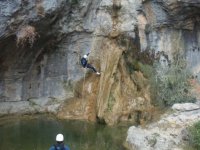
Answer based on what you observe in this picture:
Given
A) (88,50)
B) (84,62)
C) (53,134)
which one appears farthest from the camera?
(88,50)

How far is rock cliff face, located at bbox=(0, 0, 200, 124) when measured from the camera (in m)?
16.5

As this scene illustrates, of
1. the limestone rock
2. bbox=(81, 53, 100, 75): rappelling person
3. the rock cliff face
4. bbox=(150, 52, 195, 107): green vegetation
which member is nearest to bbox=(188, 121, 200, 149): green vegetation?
the limestone rock

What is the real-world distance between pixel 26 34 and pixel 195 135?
6942 mm

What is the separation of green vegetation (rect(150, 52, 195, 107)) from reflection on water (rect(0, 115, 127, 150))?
1.78m

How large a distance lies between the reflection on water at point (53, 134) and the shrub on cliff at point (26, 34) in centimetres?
309

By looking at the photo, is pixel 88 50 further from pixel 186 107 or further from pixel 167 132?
pixel 167 132

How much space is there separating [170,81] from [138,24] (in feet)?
8.10

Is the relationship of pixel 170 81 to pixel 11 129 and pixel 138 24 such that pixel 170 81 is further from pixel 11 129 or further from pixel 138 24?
pixel 11 129

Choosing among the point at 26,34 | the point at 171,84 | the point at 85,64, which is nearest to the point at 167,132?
the point at 171,84

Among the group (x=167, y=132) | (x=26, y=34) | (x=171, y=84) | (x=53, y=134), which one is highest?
(x=26, y=34)

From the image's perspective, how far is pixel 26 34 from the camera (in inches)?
637

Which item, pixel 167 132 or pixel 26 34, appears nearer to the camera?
pixel 167 132

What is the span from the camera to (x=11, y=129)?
54.1ft

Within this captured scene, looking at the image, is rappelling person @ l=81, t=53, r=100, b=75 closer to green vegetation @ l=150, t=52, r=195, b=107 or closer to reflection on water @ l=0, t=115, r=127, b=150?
reflection on water @ l=0, t=115, r=127, b=150
